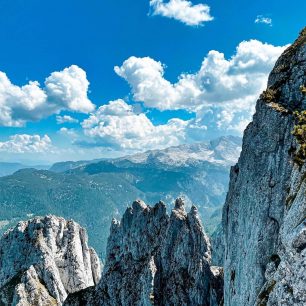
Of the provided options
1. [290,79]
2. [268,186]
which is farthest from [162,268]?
[290,79]

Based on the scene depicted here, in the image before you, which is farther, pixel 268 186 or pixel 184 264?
pixel 184 264

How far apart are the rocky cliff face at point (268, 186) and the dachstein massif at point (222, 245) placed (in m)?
0.13

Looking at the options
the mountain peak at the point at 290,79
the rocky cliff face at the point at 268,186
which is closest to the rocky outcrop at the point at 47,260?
the rocky cliff face at the point at 268,186

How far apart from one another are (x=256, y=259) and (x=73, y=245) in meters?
112

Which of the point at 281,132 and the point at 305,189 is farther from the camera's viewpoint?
the point at 281,132

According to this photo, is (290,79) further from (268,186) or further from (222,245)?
(222,245)

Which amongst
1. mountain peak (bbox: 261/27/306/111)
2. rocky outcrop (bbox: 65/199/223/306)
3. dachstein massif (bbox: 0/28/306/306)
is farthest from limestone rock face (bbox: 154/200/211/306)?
mountain peak (bbox: 261/27/306/111)

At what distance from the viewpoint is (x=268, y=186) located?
1821 inches

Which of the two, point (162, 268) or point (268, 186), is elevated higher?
point (268, 186)

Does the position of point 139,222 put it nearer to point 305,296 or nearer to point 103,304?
point 103,304

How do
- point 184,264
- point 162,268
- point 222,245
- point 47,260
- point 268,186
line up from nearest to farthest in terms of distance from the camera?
point 268,186 → point 184,264 → point 222,245 → point 162,268 → point 47,260

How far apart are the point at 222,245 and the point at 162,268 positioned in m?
15.9

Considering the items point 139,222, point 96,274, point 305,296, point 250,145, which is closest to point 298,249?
point 305,296

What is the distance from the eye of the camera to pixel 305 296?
2725 centimetres
